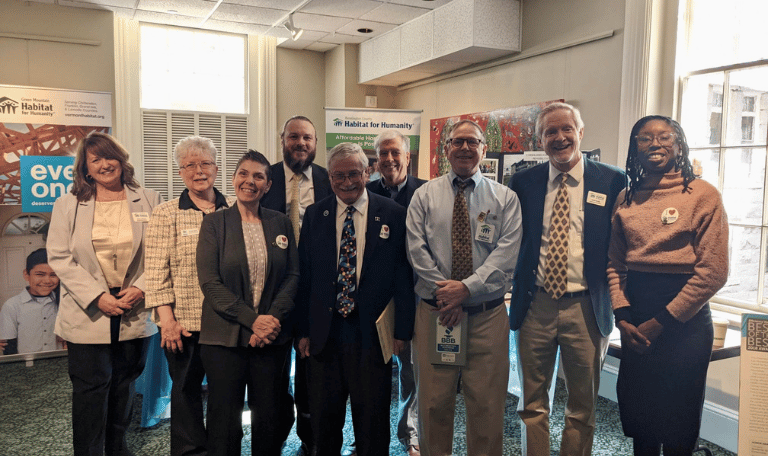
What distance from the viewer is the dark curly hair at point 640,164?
2072mm

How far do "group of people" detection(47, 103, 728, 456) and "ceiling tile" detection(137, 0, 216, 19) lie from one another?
11.5ft

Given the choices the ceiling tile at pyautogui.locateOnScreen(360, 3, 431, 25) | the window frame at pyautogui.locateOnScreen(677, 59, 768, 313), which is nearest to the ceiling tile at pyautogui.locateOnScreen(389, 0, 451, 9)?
the ceiling tile at pyautogui.locateOnScreen(360, 3, 431, 25)

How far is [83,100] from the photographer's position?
16.1 feet

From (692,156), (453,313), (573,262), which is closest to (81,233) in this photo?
(453,313)

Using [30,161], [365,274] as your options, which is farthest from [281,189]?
[30,161]

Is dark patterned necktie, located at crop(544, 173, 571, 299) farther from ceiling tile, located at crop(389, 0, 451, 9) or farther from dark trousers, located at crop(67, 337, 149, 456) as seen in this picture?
ceiling tile, located at crop(389, 0, 451, 9)

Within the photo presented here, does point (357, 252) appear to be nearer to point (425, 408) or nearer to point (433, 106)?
point (425, 408)

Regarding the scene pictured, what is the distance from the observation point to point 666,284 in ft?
6.76

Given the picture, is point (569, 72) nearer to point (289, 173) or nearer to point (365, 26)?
point (365, 26)

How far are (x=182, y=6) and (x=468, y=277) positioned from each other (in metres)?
4.77

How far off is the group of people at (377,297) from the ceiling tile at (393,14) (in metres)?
3.59

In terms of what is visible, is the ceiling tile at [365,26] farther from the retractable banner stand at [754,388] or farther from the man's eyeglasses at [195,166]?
the retractable banner stand at [754,388]

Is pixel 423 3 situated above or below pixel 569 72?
above

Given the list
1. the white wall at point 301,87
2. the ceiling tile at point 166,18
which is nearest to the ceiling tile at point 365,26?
the white wall at point 301,87
